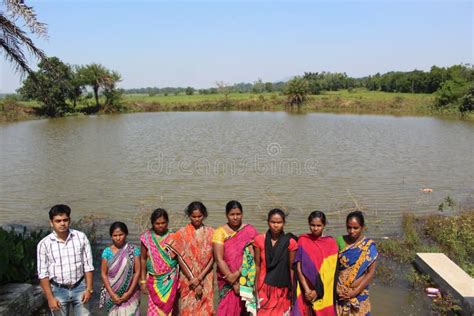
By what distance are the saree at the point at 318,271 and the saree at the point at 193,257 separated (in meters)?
0.80

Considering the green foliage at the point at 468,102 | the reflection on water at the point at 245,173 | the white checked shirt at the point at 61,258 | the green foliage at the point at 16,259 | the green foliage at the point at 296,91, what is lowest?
the reflection on water at the point at 245,173

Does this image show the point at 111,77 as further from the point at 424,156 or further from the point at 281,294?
the point at 281,294

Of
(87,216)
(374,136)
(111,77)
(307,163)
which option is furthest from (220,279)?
(111,77)

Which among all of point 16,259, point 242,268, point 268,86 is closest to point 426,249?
point 242,268

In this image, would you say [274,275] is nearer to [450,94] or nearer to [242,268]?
[242,268]

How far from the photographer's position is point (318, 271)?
3.47 metres

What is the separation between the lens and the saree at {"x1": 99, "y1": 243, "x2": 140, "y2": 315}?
11.7ft

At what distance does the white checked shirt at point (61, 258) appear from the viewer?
3355 millimetres

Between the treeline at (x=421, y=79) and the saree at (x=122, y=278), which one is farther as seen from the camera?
the treeline at (x=421, y=79)

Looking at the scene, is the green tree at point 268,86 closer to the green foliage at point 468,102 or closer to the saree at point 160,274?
the green foliage at point 468,102

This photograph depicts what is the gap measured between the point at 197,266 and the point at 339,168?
10.5 meters

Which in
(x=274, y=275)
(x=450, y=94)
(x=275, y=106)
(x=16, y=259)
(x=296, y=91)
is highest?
(x=296, y=91)

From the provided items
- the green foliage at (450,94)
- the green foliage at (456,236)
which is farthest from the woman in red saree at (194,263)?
the green foliage at (450,94)

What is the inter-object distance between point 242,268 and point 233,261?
105 millimetres
